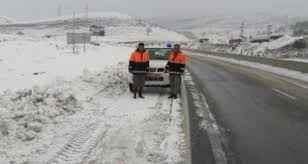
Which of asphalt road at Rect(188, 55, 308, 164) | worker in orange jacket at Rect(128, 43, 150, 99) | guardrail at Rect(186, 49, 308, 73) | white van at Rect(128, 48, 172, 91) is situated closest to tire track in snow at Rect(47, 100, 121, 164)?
asphalt road at Rect(188, 55, 308, 164)

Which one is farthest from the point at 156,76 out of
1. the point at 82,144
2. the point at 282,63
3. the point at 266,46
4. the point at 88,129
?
the point at 266,46

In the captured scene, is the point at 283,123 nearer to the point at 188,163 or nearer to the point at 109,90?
the point at 188,163

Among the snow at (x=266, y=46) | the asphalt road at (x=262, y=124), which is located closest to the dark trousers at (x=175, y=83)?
the asphalt road at (x=262, y=124)

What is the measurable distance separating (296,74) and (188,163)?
21.8m

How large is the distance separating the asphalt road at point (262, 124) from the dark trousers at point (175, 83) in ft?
3.57

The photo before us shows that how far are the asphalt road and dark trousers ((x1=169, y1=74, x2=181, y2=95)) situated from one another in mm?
1088

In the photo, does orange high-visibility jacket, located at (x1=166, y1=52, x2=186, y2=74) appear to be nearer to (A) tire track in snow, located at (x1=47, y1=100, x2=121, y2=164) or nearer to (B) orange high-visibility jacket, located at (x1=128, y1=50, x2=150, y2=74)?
(B) orange high-visibility jacket, located at (x1=128, y1=50, x2=150, y2=74)

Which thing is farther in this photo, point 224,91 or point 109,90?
point 224,91

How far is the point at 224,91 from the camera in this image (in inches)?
605

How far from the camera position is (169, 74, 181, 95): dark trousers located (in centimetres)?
1332

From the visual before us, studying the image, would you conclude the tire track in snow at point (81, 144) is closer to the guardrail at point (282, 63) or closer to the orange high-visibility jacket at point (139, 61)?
the orange high-visibility jacket at point (139, 61)

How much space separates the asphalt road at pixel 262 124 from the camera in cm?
678

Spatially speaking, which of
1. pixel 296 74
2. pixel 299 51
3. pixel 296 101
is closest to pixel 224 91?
pixel 296 101

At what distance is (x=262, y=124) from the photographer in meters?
9.25
